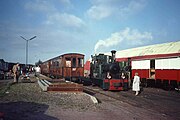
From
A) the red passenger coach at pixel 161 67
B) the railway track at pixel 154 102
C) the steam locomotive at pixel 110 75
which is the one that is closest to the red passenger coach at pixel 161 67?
A: the red passenger coach at pixel 161 67

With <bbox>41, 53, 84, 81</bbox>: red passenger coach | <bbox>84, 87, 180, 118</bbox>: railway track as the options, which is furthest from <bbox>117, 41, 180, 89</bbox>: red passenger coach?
<bbox>41, 53, 84, 81</bbox>: red passenger coach

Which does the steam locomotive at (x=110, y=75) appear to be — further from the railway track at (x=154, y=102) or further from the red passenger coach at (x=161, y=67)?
the red passenger coach at (x=161, y=67)

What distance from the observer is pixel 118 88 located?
17.7 meters

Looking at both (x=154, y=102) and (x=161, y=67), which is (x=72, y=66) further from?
(x=154, y=102)

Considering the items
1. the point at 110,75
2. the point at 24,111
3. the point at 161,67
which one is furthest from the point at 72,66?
the point at 24,111

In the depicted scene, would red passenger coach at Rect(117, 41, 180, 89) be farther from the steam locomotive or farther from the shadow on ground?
the shadow on ground

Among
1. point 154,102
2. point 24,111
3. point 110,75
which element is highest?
point 110,75

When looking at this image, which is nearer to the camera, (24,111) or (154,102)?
(24,111)

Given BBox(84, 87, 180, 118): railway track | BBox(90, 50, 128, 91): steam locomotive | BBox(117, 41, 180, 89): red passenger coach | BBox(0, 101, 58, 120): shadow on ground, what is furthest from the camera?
BBox(117, 41, 180, 89): red passenger coach

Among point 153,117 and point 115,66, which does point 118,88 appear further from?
point 153,117

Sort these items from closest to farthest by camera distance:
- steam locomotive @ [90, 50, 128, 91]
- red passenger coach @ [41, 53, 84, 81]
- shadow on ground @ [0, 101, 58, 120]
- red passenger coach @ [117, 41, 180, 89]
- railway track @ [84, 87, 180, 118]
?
shadow on ground @ [0, 101, 58, 120]
railway track @ [84, 87, 180, 118]
steam locomotive @ [90, 50, 128, 91]
red passenger coach @ [117, 41, 180, 89]
red passenger coach @ [41, 53, 84, 81]

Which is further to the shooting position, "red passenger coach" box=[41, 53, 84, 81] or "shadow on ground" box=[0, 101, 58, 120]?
"red passenger coach" box=[41, 53, 84, 81]

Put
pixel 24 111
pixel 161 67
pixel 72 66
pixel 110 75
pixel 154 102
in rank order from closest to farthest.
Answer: pixel 24 111 → pixel 154 102 → pixel 110 75 → pixel 161 67 → pixel 72 66

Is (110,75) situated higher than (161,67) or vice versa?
(161,67)
